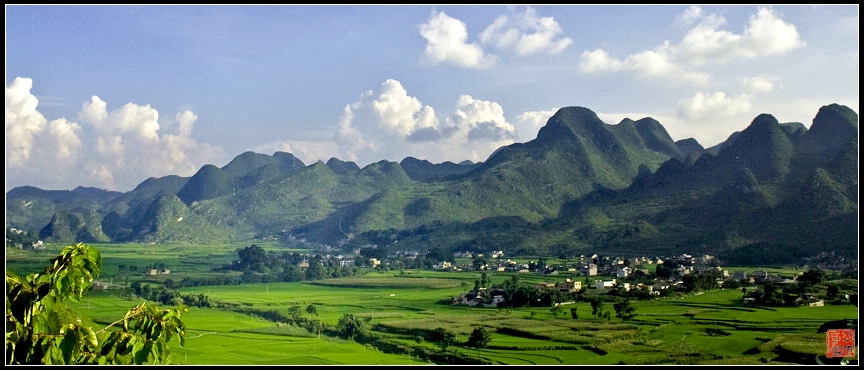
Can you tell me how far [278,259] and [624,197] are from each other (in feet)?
65.1

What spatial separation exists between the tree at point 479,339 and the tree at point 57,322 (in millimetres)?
8366

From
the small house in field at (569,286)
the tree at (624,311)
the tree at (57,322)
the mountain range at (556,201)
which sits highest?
the mountain range at (556,201)

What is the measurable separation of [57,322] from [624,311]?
38.7 feet

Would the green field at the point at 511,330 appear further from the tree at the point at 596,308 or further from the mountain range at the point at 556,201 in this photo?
the mountain range at the point at 556,201

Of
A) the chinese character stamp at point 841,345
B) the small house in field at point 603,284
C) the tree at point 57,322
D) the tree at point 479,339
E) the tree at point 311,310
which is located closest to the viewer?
the tree at point 57,322

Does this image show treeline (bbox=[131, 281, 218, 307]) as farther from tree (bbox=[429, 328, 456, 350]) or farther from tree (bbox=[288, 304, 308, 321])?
tree (bbox=[429, 328, 456, 350])

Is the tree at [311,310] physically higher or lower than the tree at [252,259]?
lower

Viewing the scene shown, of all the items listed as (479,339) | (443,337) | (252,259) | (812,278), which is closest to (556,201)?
(252,259)

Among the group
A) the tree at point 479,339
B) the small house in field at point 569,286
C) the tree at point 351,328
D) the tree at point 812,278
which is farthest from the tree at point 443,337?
the tree at point 812,278

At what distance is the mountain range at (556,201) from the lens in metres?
24.7

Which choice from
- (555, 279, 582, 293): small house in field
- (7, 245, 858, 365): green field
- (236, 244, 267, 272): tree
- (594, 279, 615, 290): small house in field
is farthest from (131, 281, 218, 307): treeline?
(594, 279, 615, 290): small house in field

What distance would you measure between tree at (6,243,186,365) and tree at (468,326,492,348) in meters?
8.37

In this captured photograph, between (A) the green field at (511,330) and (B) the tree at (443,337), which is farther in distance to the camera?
(B) the tree at (443,337)

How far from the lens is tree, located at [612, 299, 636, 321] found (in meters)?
12.6
